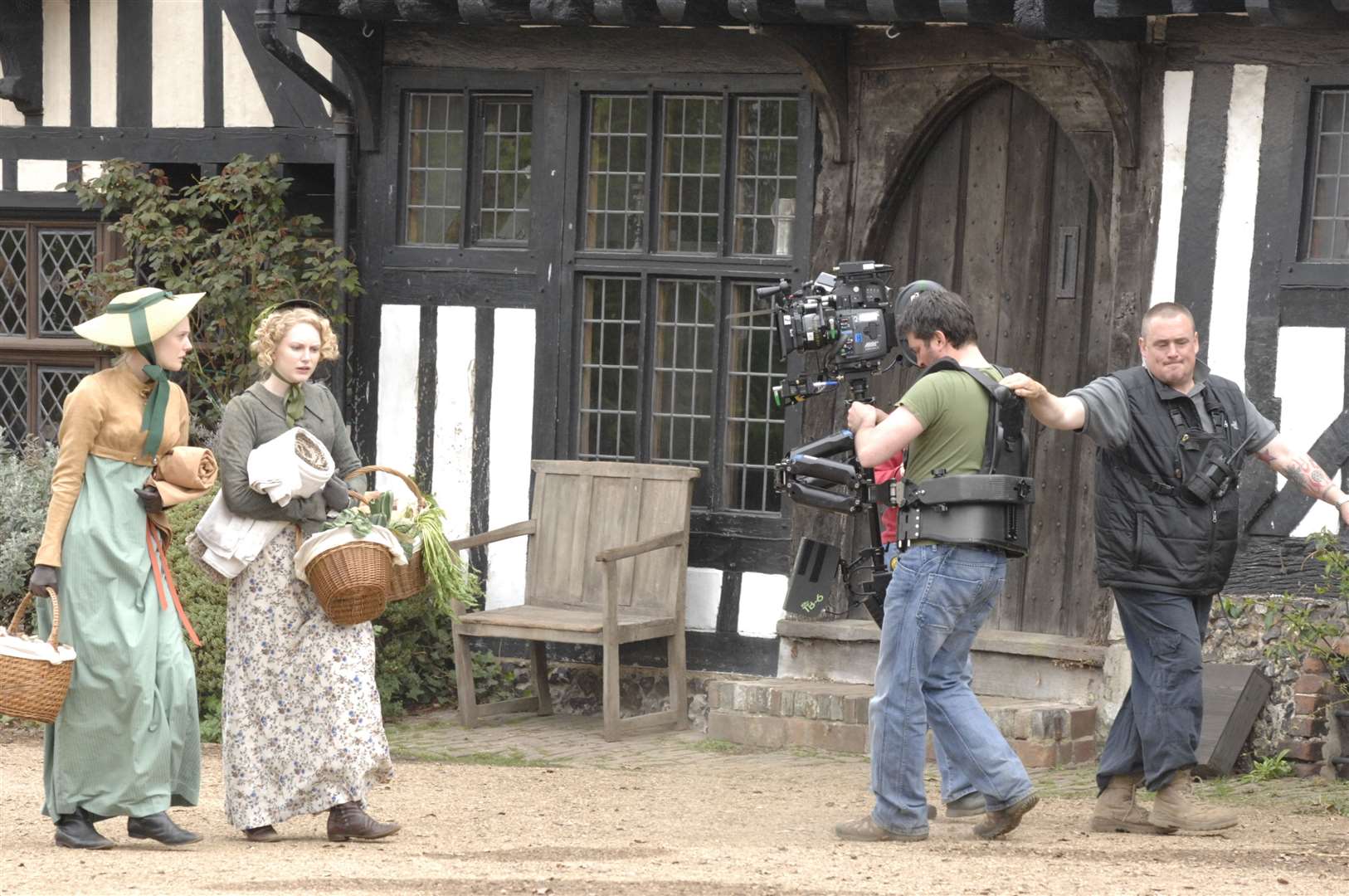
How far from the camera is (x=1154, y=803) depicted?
654cm

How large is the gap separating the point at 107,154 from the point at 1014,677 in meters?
5.31

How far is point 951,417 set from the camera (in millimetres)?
6199

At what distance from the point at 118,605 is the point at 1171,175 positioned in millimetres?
4512

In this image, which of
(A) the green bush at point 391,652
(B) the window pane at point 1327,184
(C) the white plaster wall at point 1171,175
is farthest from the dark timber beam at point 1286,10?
(A) the green bush at point 391,652

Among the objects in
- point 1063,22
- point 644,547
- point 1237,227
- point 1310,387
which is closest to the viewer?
point 1063,22

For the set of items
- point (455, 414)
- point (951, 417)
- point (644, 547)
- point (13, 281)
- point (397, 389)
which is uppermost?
point (13, 281)

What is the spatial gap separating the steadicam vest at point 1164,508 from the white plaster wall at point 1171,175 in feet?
6.41

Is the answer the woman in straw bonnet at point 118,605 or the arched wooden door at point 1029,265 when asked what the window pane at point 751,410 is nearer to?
the arched wooden door at point 1029,265

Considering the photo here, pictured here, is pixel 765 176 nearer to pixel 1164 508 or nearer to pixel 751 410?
pixel 751 410

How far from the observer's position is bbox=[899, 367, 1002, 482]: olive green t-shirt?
617 cm

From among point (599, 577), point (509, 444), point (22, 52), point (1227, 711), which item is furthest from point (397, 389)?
point (1227, 711)

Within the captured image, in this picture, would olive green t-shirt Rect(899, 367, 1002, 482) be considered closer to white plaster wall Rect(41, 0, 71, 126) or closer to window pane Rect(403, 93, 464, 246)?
window pane Rect(403, 93, 464, 246)

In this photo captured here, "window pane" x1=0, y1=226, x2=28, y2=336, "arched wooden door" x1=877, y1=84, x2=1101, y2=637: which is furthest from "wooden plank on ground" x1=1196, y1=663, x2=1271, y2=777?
"window pane" x1=0, y1=226, x2=28, y2=336

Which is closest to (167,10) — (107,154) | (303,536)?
(107,154)
